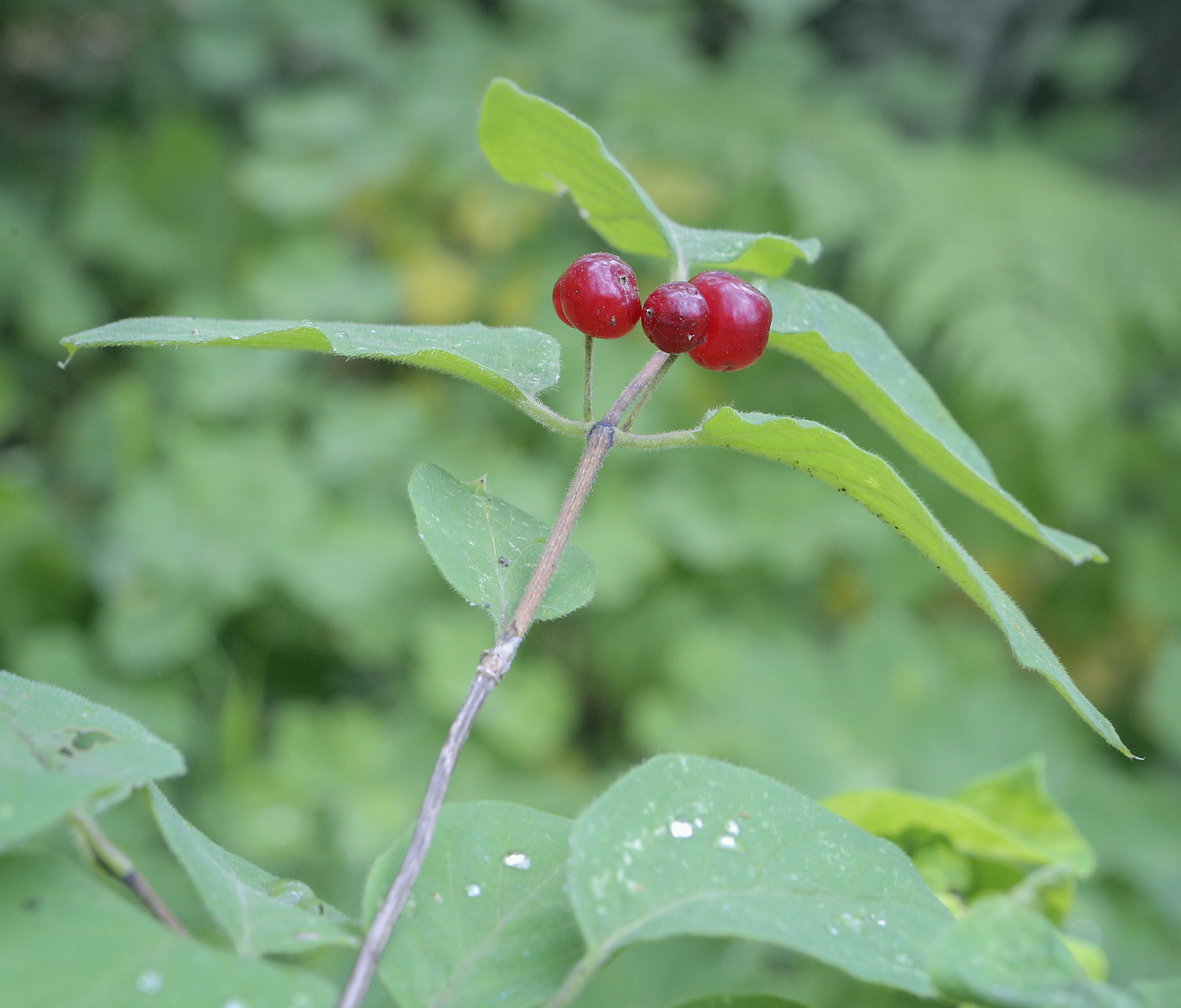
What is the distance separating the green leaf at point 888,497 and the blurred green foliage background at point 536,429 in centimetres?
129

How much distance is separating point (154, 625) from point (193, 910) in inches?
25.4

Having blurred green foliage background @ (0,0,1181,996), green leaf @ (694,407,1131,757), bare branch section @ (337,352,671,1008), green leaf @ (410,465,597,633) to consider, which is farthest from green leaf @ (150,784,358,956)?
blurred green foliage background @ (0,0,1181,996)

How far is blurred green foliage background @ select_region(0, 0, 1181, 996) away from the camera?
6.03 ft

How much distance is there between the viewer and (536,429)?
2.33m

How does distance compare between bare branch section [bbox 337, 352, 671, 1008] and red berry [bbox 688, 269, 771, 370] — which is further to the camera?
red berry [bbox 688, 269, 771, 370]

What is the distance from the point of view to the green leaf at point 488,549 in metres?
0.44

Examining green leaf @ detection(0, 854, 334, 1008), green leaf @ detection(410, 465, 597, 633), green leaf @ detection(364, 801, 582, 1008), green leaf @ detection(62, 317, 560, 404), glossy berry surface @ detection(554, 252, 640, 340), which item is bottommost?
green leaf @ detection(364, 801, 582, 1008)

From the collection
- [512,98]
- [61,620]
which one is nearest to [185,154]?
[61,620]

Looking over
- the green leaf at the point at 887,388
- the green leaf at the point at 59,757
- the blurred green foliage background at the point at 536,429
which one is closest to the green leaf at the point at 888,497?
the green leaf at the point at 887,388

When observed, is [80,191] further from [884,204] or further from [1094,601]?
[1094,601]

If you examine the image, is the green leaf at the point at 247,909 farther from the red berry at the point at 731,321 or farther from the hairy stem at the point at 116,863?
the red berry at the point at 731,321

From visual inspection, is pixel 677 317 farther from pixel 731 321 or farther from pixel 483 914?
pixel 483 914

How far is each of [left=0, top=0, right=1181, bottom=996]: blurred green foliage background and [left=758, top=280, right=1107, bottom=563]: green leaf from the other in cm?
117

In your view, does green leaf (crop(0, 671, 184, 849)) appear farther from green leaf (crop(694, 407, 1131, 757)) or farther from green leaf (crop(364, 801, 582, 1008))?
green leaf (crop(694, 407, 1131, 757))
